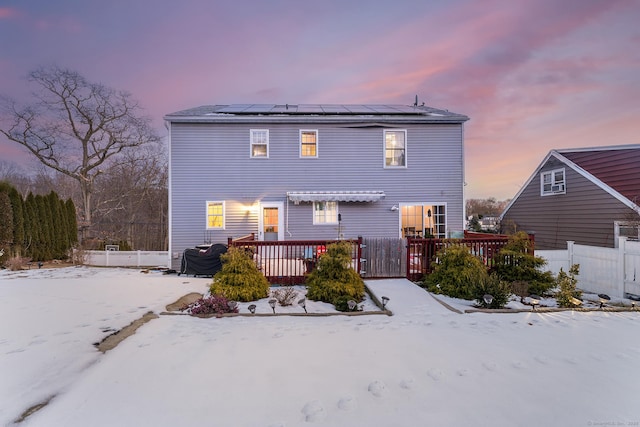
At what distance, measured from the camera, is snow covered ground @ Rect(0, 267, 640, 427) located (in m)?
2.40

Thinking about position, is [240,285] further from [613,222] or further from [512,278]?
[613,222]

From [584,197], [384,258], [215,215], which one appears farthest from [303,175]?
[584,197]

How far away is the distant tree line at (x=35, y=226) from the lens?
38.4ft

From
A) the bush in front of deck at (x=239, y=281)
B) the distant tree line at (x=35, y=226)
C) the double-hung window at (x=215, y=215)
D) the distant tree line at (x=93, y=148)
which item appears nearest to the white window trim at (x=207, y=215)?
the double-hung window at (x=215, y=215)

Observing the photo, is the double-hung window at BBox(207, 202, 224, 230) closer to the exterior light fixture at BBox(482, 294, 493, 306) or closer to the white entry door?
the white entry door

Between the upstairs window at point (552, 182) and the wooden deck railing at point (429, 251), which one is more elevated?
the upstairs window at point (552, 182)

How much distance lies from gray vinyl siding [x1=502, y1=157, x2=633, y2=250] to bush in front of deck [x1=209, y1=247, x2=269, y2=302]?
464 inches

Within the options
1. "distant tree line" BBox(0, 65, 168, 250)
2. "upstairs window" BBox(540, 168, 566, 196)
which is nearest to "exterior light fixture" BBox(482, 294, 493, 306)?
"upstairs window" BBox(540, 168, 566, 196)

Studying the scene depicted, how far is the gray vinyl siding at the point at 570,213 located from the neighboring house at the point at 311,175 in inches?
179

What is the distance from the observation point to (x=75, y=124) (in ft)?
60.1

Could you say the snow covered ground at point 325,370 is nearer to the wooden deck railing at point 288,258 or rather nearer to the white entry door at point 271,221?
the wooden deck railing at point 288,258

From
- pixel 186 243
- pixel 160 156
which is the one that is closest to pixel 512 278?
pixel 186 243

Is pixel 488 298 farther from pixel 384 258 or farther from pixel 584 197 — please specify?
pixel 584 197

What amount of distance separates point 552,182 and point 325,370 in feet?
50.7
